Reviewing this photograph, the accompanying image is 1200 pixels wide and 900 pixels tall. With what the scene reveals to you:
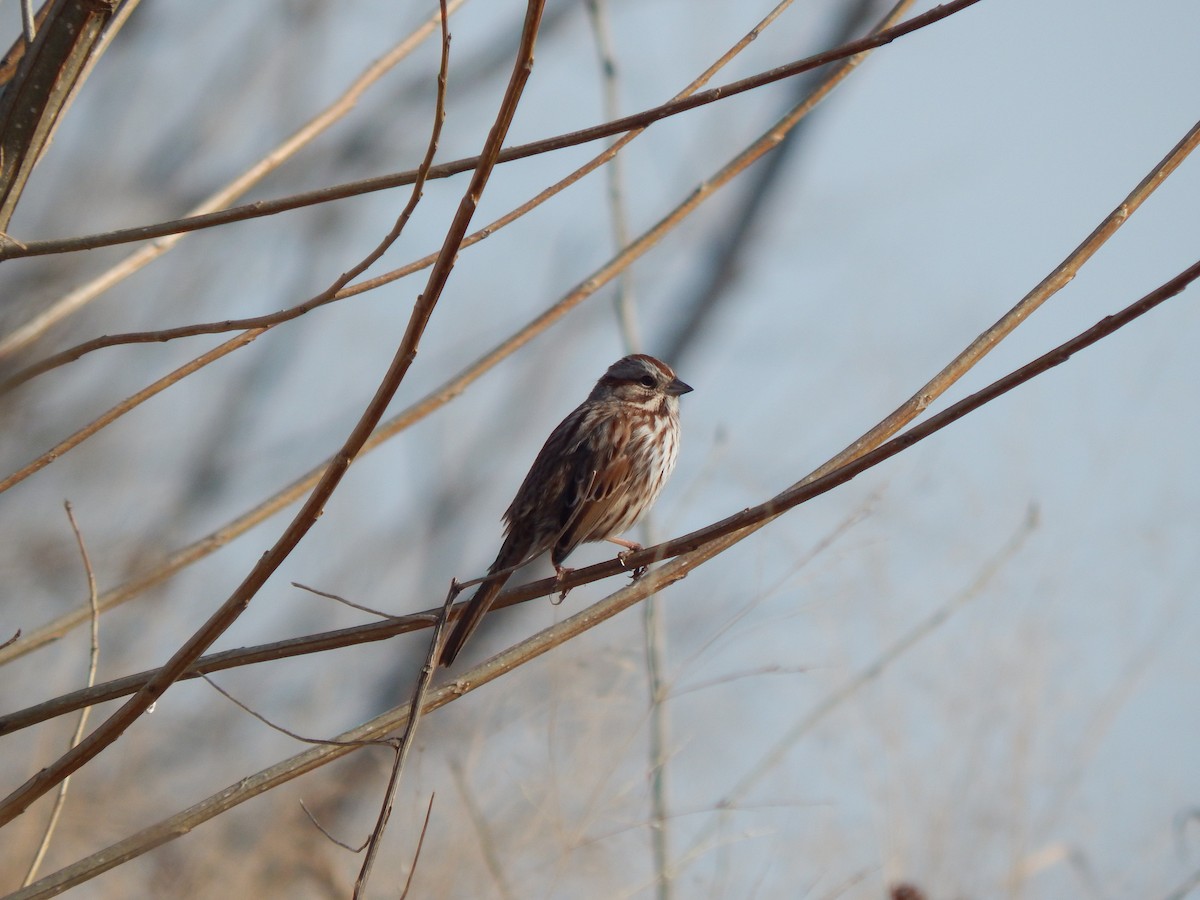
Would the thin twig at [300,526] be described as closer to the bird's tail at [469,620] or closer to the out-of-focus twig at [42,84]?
the out-of-focus twig at [42,84]

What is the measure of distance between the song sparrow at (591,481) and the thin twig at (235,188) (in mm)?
1962

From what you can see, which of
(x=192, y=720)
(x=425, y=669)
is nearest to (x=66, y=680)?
(x=192, y=720)

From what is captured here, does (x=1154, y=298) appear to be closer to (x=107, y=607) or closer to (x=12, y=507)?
(x=107, y=607)

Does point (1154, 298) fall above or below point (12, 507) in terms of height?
below

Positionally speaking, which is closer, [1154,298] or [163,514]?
[1154,298]

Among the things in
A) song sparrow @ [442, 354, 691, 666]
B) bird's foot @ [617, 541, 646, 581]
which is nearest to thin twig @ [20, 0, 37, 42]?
bird's foot @ [617, 541, 646, 581]

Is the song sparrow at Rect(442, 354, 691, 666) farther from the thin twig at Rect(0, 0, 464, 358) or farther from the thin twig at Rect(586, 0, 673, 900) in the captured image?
the thin twig at Rect(0, 0, 464, 358)

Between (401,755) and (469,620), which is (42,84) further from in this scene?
(469,620)

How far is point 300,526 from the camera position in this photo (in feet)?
5.65

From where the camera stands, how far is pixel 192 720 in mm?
9078

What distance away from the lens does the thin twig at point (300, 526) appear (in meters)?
1.65

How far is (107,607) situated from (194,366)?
0.54 m

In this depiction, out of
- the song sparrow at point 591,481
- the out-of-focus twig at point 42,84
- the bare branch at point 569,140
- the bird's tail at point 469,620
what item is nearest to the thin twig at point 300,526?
the bare branch at point 569,140

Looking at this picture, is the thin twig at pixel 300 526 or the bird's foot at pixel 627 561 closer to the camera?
the thin twig at pixel 300 526
